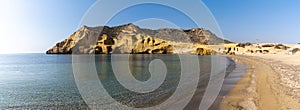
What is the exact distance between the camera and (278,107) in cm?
1002

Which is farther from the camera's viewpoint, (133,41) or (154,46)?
(133,41)

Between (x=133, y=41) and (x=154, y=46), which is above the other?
(x=133, y=41)

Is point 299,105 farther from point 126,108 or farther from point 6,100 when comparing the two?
point 6,100

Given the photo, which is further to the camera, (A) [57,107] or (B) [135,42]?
(B) [135,42]

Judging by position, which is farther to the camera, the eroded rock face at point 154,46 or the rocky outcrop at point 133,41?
the eroded rock face at point 154,46

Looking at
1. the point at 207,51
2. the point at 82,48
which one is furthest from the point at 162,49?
the point at 82,48

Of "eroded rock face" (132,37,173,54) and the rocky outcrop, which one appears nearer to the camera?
the rocky outcrop

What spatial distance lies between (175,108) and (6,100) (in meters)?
11.4

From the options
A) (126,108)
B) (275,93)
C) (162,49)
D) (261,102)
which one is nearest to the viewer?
(261,102)

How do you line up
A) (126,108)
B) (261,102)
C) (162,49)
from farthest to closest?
(162,49) < (126,108) < (261,102)

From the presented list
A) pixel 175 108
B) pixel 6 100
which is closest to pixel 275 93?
pixel 175 108

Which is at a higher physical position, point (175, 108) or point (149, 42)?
point (149, 42)

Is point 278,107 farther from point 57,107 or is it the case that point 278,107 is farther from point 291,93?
point 57,107

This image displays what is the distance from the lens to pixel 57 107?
12.4 m
